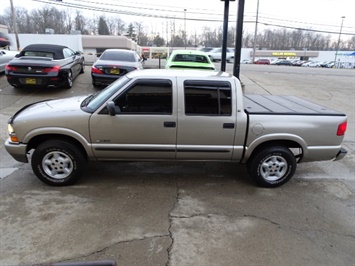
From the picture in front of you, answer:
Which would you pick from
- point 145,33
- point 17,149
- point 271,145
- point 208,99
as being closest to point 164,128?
point 208,99

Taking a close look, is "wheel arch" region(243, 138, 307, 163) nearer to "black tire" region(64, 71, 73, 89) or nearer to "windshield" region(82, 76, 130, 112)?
"windshield" region(82, 76, 130, 112)

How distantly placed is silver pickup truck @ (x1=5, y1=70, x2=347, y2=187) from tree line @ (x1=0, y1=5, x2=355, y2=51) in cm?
6548

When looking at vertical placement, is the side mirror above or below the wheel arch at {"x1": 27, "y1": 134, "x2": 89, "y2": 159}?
above

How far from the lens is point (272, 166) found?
4289 millimetres

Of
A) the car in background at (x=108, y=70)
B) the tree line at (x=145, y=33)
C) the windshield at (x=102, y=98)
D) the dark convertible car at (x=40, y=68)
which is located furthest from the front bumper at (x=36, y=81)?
the tree line at (x=145, y=33)

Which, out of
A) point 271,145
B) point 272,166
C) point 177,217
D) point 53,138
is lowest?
point 177,217

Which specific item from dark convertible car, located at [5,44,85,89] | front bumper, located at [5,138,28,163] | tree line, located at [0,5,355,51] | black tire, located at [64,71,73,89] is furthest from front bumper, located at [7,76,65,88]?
tree line, located at [0,5,355,51]

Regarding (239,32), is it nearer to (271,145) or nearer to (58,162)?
(271,145)

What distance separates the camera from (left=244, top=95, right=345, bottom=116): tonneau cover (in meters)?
4.19

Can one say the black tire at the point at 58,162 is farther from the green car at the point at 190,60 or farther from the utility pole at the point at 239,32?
the green car at the point at 190,60

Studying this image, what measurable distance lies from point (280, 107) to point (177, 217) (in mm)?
2400

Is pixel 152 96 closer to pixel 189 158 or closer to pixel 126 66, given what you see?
pixel 189 158

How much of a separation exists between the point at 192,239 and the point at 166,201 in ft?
2.78

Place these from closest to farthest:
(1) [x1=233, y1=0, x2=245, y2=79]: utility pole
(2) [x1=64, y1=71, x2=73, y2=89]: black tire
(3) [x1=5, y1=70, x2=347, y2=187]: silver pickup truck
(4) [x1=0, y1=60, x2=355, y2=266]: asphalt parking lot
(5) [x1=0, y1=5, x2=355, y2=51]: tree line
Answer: (4) [x1=0, y1=60, x2=355, y2=266]: asphalt parking lot < (3) [x1=5, y1=70, x2=347, y2=187]: silver pickup truck < (1) [x1=233, y1=0, x2=245, y2=79]: utility pole < (2) [x1=64, y1=71, x2=73, y2=89]: black tire < (5) [x1=0, y1=5, x2=355, y2=51]: tree line
